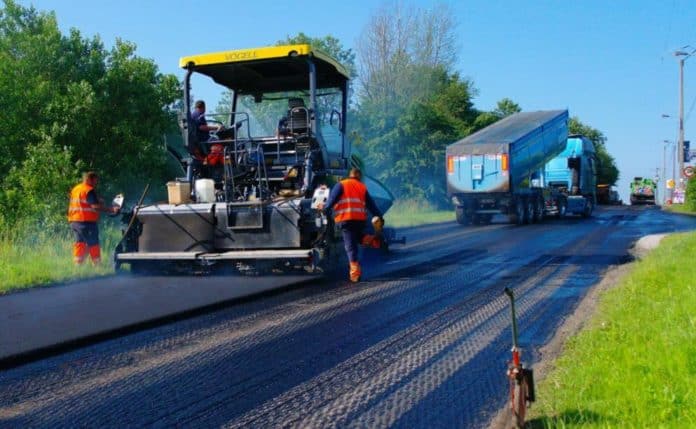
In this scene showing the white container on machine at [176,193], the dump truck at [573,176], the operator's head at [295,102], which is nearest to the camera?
the white container on machine at [176,193]

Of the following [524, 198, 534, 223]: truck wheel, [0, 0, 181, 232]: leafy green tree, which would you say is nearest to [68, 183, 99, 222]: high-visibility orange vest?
[0, 0, 181, 232]: leafy green tree

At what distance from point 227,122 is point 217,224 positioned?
1797mm

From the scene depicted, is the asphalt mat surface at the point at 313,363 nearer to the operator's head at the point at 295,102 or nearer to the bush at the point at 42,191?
the operator's head at the point at 295,102

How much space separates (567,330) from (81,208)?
734cm

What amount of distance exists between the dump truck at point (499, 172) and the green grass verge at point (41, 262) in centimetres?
1121

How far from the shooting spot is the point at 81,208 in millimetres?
10422

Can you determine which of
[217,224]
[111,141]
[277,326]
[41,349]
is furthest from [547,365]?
[111,141]

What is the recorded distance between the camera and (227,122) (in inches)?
400

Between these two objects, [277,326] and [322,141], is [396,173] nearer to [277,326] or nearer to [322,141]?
[322,141]

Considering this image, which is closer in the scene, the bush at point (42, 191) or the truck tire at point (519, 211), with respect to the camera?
the bush at point (42, 191)

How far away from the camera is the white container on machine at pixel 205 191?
9.63 metres

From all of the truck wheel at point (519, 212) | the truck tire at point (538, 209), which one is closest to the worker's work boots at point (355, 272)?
the truck wheel at point (519, 212)

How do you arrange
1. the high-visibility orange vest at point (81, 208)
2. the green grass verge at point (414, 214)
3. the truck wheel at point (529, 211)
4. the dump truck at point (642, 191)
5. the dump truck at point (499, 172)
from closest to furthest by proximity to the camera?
the high-visibility orange vest at point (81, 208)
the dump truck at point (499, 172)
the truck wheel at point (529, 211)
the green grass verge at point (414, 214)
the dump truck at point (642, 191)

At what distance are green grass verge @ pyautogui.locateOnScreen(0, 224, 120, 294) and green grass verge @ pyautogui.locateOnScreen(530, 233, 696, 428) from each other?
6680 mm
